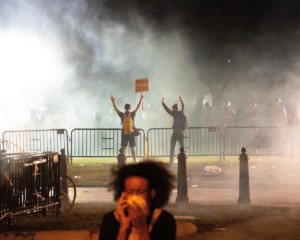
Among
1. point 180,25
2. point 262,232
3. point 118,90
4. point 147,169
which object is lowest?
point 262,232

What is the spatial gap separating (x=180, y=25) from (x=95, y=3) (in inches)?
176

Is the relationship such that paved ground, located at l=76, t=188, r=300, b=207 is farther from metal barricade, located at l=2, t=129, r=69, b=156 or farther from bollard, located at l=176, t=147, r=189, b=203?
metal barricade, located at l=2, t=129, r=69, b=156

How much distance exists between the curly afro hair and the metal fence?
5304 millimetres

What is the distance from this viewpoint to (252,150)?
21.3m

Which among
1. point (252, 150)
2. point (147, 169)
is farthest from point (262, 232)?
point (252, 150)

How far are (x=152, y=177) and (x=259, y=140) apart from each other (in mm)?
17900

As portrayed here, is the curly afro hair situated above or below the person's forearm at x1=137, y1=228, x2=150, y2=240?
above

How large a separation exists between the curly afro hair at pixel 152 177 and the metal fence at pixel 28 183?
530 cm

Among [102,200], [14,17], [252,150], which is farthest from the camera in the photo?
[14,17]

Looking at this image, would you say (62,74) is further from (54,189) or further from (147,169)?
(147,169)

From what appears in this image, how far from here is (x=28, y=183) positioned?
9.12 metres

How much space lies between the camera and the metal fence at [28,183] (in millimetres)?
8633

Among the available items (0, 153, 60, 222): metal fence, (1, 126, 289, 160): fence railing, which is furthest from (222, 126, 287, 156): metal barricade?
(0, 153, 60, 222): metal fence

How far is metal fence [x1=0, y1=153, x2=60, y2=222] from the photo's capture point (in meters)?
8.63
